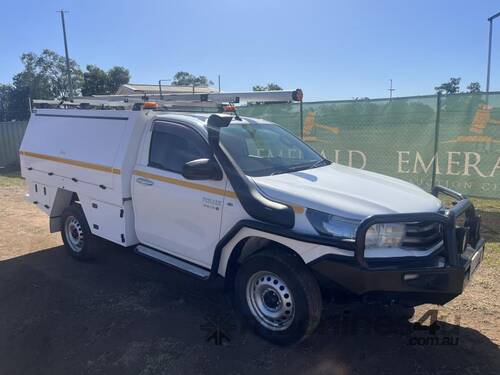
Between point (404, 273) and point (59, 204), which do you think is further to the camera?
point (59, 204)

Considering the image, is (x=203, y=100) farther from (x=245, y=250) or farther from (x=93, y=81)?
(x=93, y=81)

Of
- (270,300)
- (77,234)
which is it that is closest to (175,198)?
(270,300)

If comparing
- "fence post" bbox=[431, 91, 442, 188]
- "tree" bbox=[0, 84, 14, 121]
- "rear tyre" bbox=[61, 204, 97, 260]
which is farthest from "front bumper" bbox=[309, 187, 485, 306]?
"tree" bbox=[0, 84, 14, 121]

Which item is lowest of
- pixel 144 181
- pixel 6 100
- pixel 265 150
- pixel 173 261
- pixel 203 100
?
pixel 173 261

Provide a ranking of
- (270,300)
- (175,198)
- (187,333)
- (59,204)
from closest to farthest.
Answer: (270,300)
(187,333)
(175,198)
(59,204)

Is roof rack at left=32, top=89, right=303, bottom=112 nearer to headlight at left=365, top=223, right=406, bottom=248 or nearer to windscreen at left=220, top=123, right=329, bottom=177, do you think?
windscreen at left=220, top=123, right=329, bottom=177

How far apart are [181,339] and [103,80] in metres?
48.7

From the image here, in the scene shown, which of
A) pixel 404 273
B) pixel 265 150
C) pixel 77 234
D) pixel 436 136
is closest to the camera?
pixel 404 273

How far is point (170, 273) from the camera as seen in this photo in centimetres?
518

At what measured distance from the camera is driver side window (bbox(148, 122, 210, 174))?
416 cm

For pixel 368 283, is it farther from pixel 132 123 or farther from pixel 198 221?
pixel 132 123

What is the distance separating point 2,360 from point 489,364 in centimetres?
393

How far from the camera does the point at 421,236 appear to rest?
3.21 metres

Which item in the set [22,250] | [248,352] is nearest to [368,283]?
[248,352]
